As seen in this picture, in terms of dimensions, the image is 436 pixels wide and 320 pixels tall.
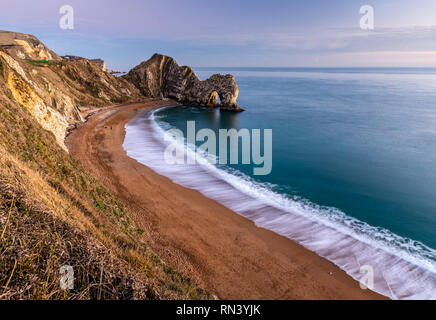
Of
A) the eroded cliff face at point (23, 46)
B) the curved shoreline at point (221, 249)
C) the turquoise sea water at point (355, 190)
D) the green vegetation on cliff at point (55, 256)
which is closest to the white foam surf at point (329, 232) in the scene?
the turquoise sea water at point (355, 190)

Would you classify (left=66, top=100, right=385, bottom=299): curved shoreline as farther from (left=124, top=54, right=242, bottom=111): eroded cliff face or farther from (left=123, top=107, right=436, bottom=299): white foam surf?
(left=124, top=54, right=242, bottom=111): eroded cliff face

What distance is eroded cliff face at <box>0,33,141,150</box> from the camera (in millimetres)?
22406

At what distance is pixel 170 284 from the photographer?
826 cm

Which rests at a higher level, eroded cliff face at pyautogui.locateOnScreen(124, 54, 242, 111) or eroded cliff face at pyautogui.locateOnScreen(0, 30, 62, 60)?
eroded cliff face at pyautogui.locateOnScreen(0, 30, 62, 60)

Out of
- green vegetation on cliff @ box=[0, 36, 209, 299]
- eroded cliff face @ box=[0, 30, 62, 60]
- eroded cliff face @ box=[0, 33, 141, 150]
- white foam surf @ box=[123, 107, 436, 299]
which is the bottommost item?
white foam surf @ box=[123, 107, 436, 299]

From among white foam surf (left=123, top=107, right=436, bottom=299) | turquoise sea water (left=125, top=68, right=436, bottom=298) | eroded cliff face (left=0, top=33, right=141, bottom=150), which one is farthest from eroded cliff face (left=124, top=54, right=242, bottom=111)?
white foam surf (left=123, top=107, right=436, bottom=299)

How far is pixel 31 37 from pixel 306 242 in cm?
12785

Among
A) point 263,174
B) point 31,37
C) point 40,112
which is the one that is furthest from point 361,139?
point 31,37

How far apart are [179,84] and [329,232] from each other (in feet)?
230

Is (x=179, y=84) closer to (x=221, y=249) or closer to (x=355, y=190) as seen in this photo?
(x=355, y=190)

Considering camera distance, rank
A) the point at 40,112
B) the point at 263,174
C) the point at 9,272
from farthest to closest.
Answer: the point at 263,174 < the point at 40,112 < the point at 9,272

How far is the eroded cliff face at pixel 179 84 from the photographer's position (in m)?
68.9

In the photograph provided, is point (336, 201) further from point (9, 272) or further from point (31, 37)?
point (31, 37)

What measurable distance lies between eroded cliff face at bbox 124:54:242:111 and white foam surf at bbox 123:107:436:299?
4723cm
